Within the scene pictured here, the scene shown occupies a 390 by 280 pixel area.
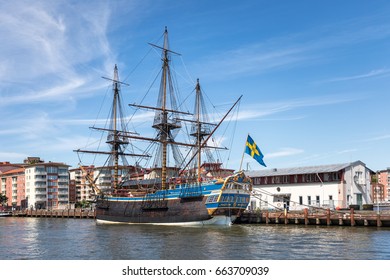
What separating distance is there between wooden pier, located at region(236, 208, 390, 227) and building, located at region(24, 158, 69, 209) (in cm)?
10311

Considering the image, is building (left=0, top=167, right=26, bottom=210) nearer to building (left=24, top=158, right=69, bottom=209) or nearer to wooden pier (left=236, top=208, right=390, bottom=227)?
building (left=24, top=158, right=69, bottom=209)

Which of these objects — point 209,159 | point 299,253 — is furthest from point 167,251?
point 209,159

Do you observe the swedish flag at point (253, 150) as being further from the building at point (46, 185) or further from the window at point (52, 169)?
the window at point (52, 169)

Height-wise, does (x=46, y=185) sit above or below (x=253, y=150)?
below

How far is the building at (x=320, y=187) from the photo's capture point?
75.9 meters

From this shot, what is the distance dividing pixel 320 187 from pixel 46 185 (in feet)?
360

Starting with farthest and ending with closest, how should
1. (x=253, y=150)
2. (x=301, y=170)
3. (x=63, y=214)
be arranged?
(x=63, y=214) → (x=301, y=170) → (x=253, y=150)

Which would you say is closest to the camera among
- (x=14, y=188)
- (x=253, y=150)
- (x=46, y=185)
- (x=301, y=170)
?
(x=253, y=150)

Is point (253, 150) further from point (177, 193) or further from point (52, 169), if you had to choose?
point (52, 169)

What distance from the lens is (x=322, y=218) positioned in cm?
6206

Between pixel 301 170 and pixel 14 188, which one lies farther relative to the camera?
pixel 14 188

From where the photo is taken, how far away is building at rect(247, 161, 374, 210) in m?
75.9

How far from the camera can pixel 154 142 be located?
8419 cm

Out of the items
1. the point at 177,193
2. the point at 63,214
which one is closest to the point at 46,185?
the point at 63,214
